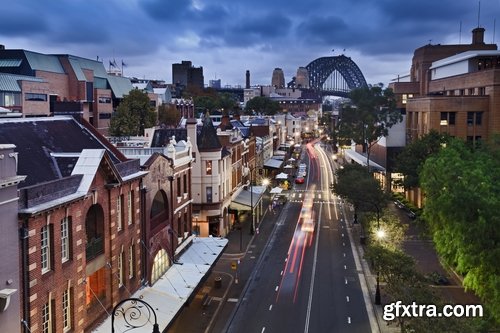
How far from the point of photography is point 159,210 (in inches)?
1753

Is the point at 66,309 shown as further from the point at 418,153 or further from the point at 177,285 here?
the point at 418,153

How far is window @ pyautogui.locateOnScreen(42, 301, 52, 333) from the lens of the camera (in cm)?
2611

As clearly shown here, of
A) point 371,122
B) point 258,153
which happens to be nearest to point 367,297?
point 371,122

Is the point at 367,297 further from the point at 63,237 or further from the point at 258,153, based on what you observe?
the point at 258,153

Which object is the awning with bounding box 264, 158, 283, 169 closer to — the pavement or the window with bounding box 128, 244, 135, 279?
the pavement

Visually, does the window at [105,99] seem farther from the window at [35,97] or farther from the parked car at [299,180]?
the parked car at [299,180]

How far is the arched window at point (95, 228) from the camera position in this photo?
3139 centimetres

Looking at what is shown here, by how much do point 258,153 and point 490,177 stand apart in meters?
78.5

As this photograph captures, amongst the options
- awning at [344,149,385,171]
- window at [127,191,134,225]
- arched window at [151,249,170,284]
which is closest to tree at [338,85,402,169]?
awning at [344,149,385,171]

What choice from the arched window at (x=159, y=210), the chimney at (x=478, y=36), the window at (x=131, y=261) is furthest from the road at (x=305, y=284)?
the chimney at (x=478, y=36)

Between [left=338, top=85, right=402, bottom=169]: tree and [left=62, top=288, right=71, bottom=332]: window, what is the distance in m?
80.1

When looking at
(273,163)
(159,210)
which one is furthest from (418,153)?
(273,163)

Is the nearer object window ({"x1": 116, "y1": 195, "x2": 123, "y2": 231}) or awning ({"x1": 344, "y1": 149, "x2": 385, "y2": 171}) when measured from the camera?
window ({"x1": 116, "y1": 195, "x2": 123, "y2": 231})

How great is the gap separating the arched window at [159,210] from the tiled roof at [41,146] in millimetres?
8066
